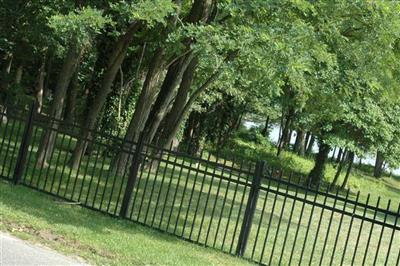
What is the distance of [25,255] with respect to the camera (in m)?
6.55

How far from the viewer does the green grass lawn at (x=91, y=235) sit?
24.4 ft

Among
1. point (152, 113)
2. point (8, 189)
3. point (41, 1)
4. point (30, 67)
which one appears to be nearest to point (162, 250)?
point (8, 189)

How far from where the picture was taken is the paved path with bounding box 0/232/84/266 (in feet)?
20.6

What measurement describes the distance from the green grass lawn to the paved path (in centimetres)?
24

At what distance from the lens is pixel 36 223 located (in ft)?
27.0

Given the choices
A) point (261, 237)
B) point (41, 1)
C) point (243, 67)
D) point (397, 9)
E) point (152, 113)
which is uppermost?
point (397, 9)

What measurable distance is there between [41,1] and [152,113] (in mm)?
4958

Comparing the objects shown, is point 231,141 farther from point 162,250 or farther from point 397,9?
point 162,250

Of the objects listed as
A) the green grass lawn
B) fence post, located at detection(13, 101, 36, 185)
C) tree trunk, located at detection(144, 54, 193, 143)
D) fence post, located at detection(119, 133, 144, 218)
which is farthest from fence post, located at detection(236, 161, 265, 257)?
tree trunk, located at detection(144, 54, 193, 143)

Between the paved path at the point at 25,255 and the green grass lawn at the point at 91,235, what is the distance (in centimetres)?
24

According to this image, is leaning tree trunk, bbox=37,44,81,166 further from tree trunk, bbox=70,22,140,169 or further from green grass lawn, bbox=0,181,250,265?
green grass lawn, bbox=0,181,250,265

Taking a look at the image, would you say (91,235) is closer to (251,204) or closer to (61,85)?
(251,204)

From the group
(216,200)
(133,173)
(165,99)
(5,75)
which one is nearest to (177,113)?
(165,99)

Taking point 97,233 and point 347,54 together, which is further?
point 347,54
